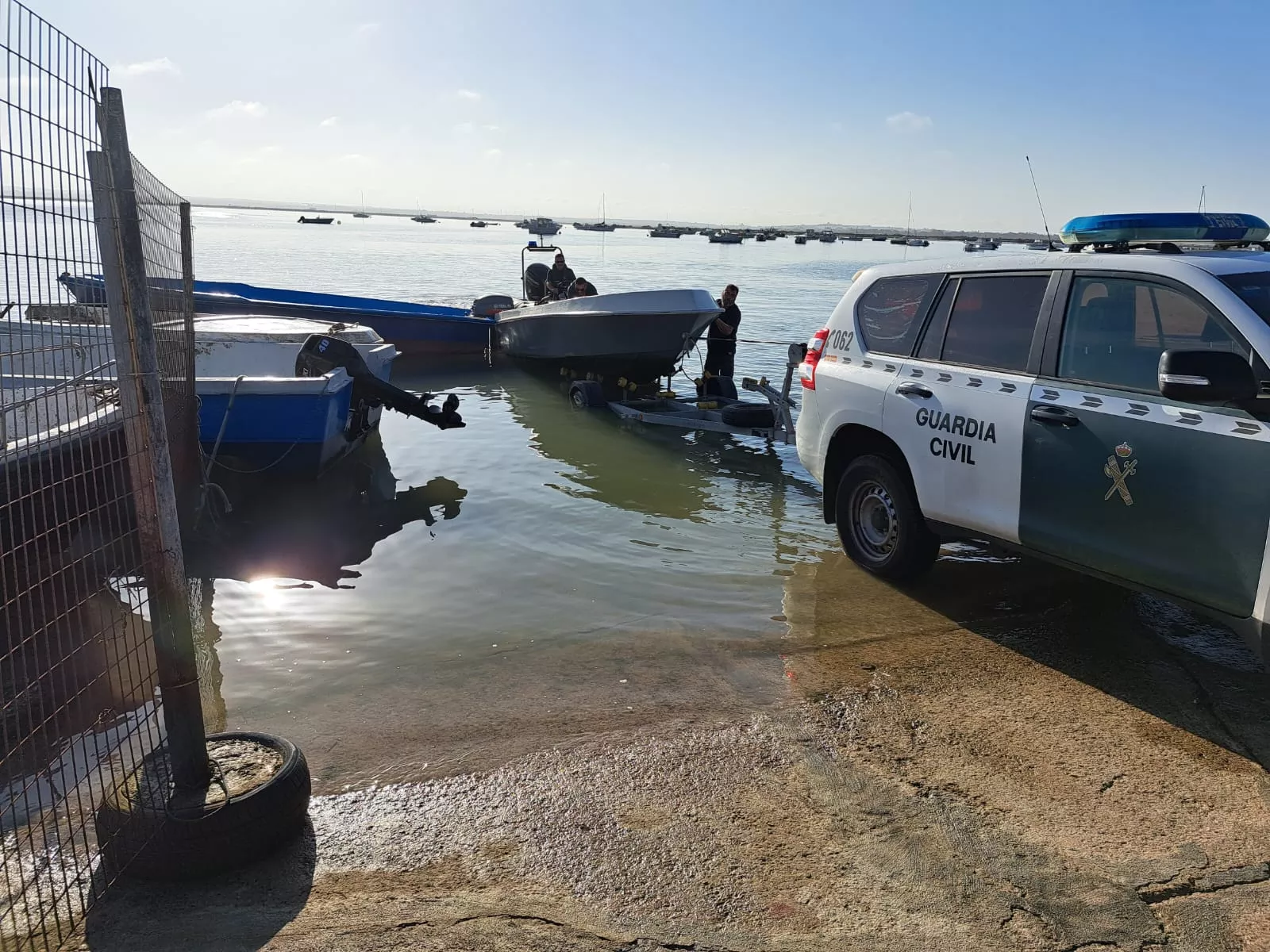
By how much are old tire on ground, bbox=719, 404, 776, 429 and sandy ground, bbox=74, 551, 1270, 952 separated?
6328 millimetres

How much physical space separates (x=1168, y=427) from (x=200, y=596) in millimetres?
6131

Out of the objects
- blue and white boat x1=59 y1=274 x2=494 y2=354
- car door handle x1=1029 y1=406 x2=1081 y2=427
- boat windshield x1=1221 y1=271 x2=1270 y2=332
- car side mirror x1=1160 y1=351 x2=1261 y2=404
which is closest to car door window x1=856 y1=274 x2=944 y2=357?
car door handle x1=1029 y1=406 x2=1081 y2=427

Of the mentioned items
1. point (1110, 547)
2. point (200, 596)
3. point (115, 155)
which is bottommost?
point (200, 596)

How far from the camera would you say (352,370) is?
10320 mm

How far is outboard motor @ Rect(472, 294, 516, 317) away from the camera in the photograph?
21.1m

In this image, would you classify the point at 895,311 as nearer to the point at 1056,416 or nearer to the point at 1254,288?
the point at 1056,416

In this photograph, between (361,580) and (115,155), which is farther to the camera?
(361,580)

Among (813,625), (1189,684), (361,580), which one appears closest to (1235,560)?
(1189,684)

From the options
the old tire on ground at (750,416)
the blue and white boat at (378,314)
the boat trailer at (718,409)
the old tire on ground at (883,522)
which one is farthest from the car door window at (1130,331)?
the blue and white boat at (378,314)

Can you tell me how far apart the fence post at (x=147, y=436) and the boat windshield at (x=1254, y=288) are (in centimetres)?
437

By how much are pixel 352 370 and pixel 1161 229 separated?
25.3 feet

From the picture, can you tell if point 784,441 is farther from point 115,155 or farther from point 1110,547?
point 115,155

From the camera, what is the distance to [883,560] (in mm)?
6246

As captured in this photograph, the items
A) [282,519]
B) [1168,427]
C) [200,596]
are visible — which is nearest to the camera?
[1168,427]
